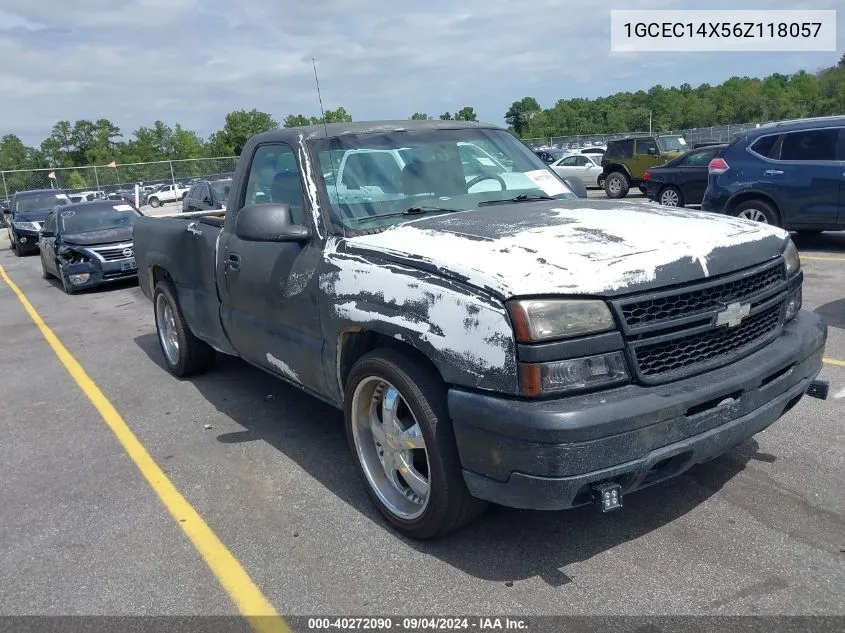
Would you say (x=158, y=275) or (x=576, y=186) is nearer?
(x=576, y=186)

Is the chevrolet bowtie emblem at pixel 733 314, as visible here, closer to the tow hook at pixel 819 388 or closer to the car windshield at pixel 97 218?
the tow hook at pixel 819 388

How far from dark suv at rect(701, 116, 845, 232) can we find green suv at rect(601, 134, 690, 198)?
12.1 meters

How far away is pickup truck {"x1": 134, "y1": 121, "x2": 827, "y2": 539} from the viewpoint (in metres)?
2.76

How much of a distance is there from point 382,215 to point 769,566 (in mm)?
2392

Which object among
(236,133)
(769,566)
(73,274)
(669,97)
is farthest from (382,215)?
(669,97)

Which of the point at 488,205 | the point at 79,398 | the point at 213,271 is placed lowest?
the point at 79,398

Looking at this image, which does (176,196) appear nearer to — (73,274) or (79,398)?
(73,274)

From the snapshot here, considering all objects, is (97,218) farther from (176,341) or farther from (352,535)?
(352,535)

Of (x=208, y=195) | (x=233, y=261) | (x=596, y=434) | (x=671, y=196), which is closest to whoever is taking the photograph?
(x=596, y=434)

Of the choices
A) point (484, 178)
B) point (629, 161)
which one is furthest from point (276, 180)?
point (629, 161)

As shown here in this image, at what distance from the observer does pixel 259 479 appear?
14.1ft

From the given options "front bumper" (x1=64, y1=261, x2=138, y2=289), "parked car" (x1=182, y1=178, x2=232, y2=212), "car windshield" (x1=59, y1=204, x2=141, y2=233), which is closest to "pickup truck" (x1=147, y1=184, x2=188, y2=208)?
"parked car" (x1=182, y1=178, x2=232, y2=212)

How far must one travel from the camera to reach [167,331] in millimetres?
6695

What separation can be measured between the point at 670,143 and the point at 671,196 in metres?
9.15
